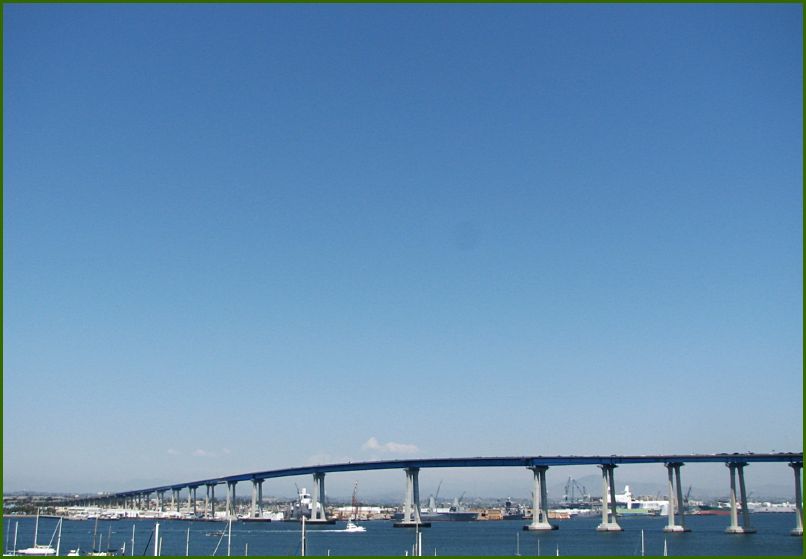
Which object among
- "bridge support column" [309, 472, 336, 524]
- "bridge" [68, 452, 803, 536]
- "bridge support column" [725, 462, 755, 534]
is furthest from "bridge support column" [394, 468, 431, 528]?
"bridge support column" [725, 462, 755, 534]

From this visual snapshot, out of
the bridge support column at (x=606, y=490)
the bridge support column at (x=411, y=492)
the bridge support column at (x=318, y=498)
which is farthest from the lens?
the bridge support column at (x=318, y=498)

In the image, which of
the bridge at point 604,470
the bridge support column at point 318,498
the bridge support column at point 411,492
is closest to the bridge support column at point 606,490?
the bridge at point 604,470

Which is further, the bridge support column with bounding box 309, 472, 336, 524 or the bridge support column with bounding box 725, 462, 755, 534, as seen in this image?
the bridge support column with bounding box 309, 472, 336, 524

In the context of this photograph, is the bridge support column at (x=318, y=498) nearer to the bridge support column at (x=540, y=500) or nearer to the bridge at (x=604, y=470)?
the bridge at (x=604, y=470)

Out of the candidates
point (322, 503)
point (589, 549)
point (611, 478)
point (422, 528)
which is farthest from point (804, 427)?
point (322, 503)

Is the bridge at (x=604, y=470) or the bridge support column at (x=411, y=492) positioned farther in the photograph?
the bridge support column at (x=411, y=492)

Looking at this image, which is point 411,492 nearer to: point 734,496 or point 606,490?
point 606,490

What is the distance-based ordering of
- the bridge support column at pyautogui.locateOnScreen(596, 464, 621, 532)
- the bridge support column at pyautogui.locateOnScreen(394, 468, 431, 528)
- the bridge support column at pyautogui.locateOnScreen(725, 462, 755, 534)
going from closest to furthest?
the bridge support column at pyautogui.locateOnScreen(725, 462, 755, 534) < the bridge support column at pyautogui.locateOnScreen(596, 464, 621, 532) < the bridge support column at pyautogui.locateOnScreen(394, 468, 431, 528)

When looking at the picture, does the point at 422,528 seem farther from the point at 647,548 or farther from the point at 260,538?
the point at 647,548

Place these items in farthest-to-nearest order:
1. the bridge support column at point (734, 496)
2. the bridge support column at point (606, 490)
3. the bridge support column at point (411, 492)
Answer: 1. the bridge support column at point (411, 492)
2. the bridge support column at point (606, 490)
3. the bridge support column at point (734, 496)

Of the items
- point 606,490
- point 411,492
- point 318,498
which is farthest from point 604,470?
point 318,498

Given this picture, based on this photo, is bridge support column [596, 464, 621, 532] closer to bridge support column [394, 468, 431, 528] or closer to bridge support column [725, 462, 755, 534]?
bridge support column [725, 462, 755, 534]

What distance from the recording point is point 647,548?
9606 cm

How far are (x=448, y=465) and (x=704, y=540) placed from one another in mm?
45883
